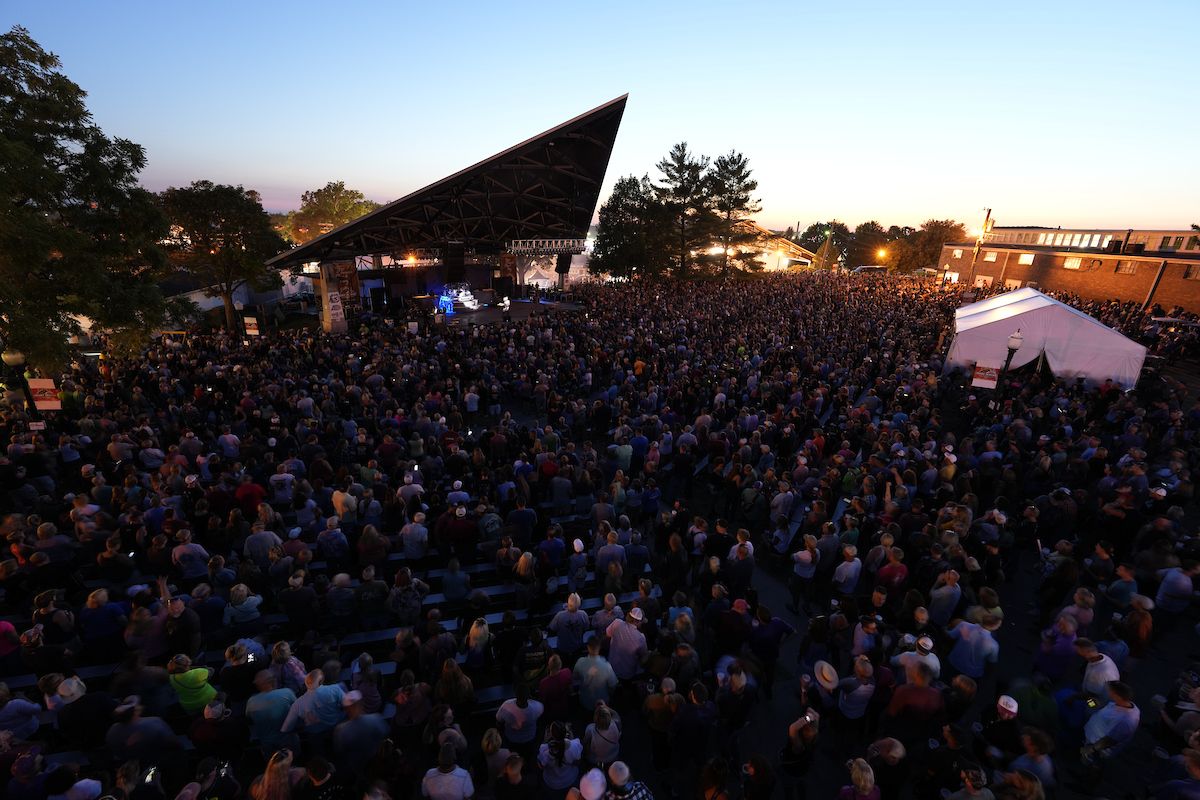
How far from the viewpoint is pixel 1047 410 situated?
502 inches

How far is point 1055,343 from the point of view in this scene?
15.1 metres

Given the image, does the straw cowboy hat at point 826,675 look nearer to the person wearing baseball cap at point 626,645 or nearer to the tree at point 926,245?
the person wearing baseball cap at point 626,645

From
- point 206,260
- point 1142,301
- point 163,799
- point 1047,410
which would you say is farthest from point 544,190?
point 1142,301

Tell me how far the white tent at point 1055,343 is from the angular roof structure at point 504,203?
15022 mm

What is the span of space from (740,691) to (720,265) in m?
41.4

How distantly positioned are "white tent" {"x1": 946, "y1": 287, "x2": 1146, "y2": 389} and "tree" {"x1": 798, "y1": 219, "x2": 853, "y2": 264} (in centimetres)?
9302

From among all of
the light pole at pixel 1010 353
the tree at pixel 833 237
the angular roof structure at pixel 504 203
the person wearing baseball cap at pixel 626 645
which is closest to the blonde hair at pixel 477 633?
the person wearing baseball cap at pixel 626 645

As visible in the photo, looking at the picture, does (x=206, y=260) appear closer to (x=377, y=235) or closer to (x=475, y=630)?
(x=377, y=235)

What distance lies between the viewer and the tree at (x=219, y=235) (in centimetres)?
2509

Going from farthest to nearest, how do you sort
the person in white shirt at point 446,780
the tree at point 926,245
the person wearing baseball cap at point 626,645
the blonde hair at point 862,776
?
the tree at point 926,245
the person wearing baseball cap at point 626,645
the person in white shirt at point 446,780
the blonde hair at point 862,776

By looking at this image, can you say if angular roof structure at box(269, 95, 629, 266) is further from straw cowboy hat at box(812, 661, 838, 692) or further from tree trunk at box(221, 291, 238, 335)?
straw cowboy hat at box(812, 661, 838, 692)

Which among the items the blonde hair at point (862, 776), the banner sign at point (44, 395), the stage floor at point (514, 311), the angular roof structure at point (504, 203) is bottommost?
the stage floor at point (514, 311)

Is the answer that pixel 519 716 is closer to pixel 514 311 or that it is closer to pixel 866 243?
pixel 514 311

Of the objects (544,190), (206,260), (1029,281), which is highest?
(544,190)
